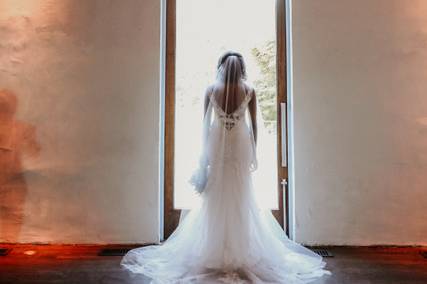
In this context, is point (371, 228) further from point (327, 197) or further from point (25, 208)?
point (25, 208)

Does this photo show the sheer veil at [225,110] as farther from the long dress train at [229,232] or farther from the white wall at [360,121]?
the white wall at [360,121]

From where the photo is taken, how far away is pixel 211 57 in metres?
3.45

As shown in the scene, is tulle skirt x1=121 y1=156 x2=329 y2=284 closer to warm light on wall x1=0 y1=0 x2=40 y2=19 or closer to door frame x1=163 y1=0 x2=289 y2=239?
door frame x1=163 y1=0 x2=289 y2=239

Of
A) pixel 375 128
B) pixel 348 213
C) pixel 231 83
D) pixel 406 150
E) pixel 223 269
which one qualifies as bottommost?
pixel 223 269

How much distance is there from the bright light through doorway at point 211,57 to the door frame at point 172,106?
4cm

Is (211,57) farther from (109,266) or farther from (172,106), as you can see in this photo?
(109,266)

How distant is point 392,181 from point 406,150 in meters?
0.30

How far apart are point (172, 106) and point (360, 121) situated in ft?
5.61

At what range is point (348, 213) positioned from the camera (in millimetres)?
3254

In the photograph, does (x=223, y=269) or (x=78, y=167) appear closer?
(x=223, y=269)

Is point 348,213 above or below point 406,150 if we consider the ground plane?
below

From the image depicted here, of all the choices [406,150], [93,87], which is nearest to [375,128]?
[406,150]

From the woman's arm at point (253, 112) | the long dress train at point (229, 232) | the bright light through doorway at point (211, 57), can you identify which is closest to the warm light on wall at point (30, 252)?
the long dress train at point (229, 232)

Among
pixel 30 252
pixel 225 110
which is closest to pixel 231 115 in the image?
pixel 225 110
